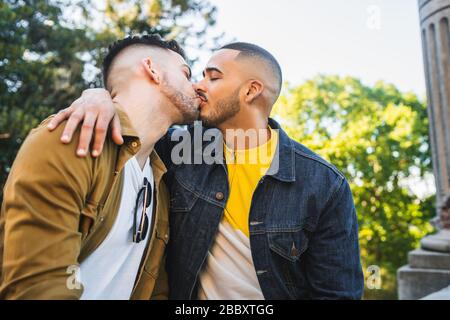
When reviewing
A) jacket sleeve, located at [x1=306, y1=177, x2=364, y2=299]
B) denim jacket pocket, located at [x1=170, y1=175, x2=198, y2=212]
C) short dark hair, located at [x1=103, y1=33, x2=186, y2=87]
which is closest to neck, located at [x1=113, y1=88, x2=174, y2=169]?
denim jacket pocket, located at [x1=170, y1=175, x2=198, y2=212]

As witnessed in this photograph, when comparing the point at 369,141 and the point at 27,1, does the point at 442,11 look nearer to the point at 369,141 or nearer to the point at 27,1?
the point at 27,1

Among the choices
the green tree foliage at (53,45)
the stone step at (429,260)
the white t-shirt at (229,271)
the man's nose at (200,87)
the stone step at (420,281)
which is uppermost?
the green tree foliage at (53,45)

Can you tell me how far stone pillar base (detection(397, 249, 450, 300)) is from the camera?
536cm

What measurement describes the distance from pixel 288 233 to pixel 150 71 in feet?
4.11

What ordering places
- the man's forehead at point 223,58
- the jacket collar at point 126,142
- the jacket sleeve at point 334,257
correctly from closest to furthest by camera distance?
the jacket collar at point 126,142, the jacket sleeve at point 334,257, the man's forehead at point 223,58

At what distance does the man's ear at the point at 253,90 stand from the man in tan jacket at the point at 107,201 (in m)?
0.36

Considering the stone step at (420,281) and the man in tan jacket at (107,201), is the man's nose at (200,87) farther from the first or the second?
the stone step at (420,281)

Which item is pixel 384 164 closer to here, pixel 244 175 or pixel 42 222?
pixel 244 175

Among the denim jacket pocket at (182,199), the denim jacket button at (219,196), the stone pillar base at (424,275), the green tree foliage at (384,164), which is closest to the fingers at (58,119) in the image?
the denim jacket pocket at (182,199)

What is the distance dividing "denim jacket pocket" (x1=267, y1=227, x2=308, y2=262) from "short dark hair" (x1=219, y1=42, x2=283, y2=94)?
49.4 inches

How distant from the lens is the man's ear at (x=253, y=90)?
111 inches

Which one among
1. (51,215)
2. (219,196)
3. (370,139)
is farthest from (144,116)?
(370,139)
